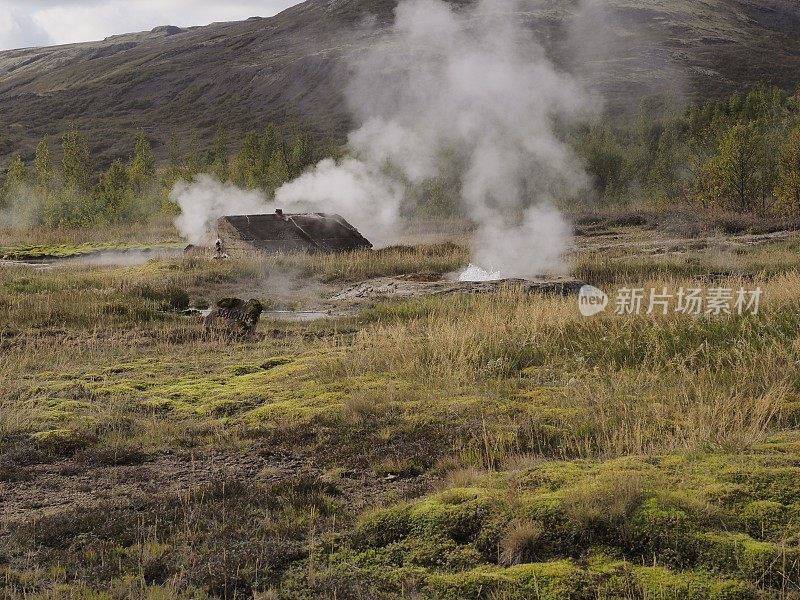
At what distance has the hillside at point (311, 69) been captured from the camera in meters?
129

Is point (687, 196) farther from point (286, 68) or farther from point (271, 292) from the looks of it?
point (286, 68)

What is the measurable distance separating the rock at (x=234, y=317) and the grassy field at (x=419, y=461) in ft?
3.72

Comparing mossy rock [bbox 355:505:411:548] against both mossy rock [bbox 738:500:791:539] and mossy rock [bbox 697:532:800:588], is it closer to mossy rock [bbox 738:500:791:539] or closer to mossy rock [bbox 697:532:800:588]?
mossy rock [bbox 697:532:800:588]

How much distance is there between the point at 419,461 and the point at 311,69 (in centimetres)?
15181

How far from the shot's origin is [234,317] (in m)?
18.2

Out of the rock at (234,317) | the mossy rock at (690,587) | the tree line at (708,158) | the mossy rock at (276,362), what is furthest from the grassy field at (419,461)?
the tree line at (708,158)

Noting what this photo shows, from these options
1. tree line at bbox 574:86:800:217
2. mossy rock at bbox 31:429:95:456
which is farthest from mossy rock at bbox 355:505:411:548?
tree line at bbox 574:86:800:217

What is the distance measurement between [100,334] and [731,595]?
15.0m

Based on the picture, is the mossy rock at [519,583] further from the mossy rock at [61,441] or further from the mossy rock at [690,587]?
the mossy rock at [61,441]

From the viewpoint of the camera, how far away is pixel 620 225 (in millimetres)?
45906

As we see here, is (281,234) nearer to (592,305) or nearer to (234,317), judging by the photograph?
(234,317)

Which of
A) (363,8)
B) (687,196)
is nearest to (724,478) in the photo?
(687,196)

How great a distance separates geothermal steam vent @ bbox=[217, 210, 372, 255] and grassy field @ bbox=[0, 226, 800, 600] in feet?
55.0
